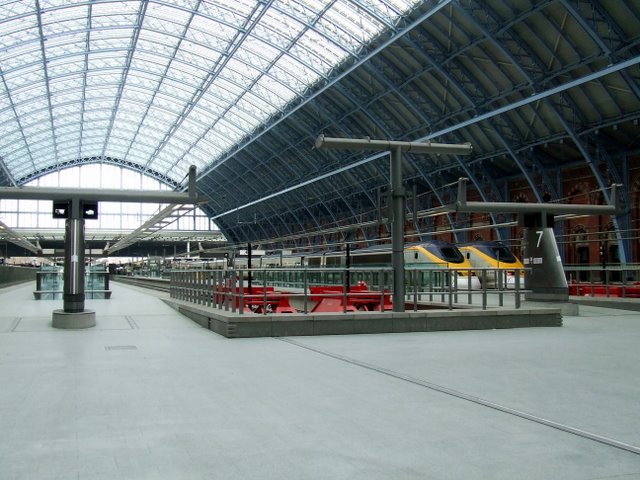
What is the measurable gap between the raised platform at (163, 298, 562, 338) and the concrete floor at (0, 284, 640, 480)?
45.9 inches

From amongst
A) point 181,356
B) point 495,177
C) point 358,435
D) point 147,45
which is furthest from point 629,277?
point 147,45

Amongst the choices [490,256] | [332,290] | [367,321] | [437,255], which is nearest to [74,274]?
[367,321]

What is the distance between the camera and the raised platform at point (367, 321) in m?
11.9

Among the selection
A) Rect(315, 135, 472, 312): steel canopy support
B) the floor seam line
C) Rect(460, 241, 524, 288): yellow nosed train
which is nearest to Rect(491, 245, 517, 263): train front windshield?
Rect(460, 241, 524, 288): yellow nosed train

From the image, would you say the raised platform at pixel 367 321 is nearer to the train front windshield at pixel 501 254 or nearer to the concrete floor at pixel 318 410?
the concrete floor at pixel 318 410

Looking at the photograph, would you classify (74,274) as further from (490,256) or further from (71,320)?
(490,256)

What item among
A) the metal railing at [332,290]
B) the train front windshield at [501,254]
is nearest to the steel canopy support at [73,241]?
the metal railing at [332,290]

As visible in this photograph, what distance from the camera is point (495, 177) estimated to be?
41406 millimetres

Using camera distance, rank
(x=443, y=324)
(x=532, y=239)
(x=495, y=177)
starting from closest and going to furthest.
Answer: (x=443, y=324) → (x=532, y=239) → (x=495, y=177)

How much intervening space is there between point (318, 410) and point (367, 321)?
6.96 m

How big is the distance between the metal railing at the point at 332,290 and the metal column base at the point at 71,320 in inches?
109

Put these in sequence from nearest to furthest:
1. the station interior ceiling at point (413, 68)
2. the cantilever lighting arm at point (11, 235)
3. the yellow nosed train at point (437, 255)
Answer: the cantilever lighting arm at point (11, 235)
the station interior ceiling at point (413, 68)
the yellow nosed train at point (437, 255)

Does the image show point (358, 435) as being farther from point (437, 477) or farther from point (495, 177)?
point (495, 177)

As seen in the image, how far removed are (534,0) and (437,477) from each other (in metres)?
26.5
